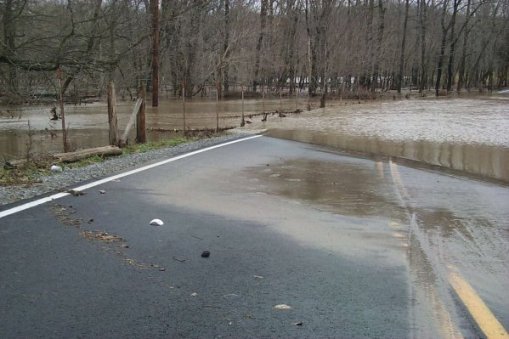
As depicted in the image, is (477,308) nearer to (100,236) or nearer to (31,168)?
(100,236)

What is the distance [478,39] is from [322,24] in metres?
46.7

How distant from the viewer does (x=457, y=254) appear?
527 cm

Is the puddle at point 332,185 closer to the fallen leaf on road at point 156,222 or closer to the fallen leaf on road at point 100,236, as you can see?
the fallen leaf on road at point 156,222

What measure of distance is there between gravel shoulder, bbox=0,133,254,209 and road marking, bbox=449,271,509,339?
17.6 ft

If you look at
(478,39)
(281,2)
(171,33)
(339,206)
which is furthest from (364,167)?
(478,39)

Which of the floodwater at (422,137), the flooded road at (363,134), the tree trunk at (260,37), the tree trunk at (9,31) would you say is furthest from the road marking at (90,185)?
the tree trunk at (260,37)

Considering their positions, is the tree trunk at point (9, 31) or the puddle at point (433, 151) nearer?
the puddle at point (433, 151)

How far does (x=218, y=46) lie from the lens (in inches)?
1970

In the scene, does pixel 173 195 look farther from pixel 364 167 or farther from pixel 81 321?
pixel 364 167

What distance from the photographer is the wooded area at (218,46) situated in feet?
48.4

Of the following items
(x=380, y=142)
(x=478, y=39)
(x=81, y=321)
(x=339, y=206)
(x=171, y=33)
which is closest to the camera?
(x=81, y=321)

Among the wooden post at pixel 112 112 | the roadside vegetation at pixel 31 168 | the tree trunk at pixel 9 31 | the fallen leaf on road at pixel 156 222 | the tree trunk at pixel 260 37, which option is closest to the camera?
the fallen leaf on road at pixel 156 222

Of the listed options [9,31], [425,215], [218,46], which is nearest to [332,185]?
[425,215]

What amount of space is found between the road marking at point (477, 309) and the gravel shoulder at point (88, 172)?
17.6 ft
